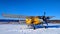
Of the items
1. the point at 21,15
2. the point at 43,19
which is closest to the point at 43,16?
the point at 43,19

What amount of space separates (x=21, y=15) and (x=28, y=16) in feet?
5.04

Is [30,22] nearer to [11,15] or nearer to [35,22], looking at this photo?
[35,22]

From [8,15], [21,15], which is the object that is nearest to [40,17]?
[21,15]

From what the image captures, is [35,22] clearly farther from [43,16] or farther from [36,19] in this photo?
[43,16]

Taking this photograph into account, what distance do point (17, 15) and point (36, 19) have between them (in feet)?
12.4

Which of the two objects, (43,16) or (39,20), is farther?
(43,16)

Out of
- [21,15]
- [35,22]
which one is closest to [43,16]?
[35,22]

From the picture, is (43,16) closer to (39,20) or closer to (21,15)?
(39,20)

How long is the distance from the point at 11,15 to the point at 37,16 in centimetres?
416

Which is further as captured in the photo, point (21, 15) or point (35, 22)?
point (21, 15)

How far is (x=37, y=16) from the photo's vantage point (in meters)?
→ 22.4

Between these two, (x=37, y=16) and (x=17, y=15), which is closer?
(x=37, y=16)

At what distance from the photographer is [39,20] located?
2172 centimetres

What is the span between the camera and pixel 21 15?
23.8m
